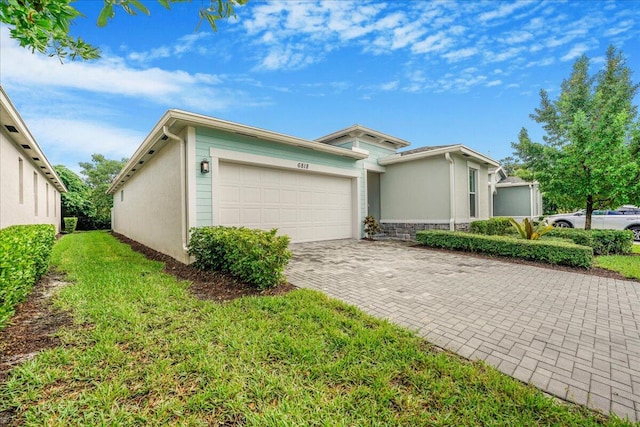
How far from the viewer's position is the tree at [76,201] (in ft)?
62.7

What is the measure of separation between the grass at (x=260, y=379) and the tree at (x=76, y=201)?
72.8 ft

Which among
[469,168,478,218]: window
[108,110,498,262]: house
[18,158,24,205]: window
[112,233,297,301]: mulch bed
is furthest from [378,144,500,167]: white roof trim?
[18,158,24,205]: window

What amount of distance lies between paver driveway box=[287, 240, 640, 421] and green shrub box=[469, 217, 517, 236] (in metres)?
3.77

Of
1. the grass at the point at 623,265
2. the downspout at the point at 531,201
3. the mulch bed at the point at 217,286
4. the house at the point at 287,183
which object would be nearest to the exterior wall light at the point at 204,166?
the house at the point at 287,183

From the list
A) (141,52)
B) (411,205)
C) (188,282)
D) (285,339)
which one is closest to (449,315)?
(285,339)

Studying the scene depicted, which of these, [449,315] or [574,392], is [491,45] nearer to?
[449,315]

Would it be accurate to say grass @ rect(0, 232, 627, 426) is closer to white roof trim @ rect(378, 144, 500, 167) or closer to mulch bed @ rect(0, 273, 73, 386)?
mulch bed @ rect(0, 273, 73, 386)

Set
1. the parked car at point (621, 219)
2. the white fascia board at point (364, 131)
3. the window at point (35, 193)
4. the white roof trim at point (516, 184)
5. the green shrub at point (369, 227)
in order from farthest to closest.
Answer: the white roof trim at point (516, 184) → the parked car at point (621, 219) → the green shrub at point (369, 227) → the white fascia board at point (364, 131) → the window at point (35, 193)

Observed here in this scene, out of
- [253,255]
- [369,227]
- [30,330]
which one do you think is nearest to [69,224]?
[369,227]

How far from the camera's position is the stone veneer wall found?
991 centimetres

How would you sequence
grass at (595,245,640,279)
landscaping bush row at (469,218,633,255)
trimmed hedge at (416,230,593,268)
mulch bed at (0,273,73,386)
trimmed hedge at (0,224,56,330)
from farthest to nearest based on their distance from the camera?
landscaping bush row at (469,218,633,255)
trimmed hedge at (416,230,593,268)
grass at (595,245,640,279)
trimmed hedge at (0,224,56,330)
mulch bed at (0,273,73,386)

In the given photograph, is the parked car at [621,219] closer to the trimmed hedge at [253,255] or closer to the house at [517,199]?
the house at [517,199]

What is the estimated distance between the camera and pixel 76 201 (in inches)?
768

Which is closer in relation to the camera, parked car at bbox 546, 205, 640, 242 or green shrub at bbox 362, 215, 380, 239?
green shrub at bbox 362, 215, 380, 239
